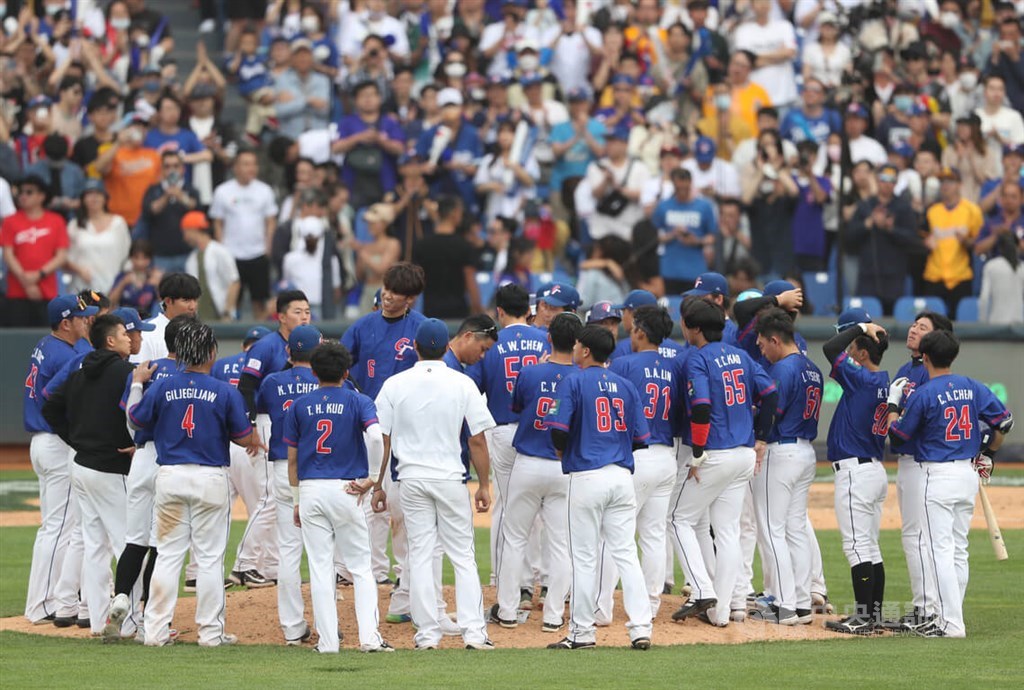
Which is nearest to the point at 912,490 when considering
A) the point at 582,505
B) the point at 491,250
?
the point at 582,505

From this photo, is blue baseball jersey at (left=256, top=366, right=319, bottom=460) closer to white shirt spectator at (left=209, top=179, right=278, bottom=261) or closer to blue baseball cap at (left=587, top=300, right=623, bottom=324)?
blue baseball cap at (left=587, top=300, right=623, bottom=324)

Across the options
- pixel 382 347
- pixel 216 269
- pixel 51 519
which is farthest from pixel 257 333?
pixel 216 269

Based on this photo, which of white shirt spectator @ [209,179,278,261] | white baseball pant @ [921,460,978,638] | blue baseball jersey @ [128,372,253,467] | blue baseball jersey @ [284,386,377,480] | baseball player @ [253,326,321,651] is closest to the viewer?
blue baseball jersey @ [284,386,377,480]

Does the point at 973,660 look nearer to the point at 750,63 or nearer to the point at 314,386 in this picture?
the point at 314,386

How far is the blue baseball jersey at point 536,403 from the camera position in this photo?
1009cm

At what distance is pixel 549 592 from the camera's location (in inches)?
410

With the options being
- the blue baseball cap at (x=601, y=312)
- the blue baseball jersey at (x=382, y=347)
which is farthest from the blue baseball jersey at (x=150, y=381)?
the blue baseball cap at (x=601, y=312)

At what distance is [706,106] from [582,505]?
11.4 m

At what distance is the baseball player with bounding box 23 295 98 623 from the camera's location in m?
11.0

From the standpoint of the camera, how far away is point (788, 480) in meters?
11.0

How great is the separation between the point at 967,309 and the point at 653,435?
31.3 ft

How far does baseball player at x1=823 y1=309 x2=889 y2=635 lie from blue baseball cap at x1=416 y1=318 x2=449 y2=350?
259 centimetres

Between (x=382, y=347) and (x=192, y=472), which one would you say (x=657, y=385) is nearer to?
(x=382, y=347)

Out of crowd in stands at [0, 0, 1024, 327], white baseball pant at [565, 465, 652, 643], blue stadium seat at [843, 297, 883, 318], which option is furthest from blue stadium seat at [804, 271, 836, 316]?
white baseball pant at [565, 465, 652, 643]
